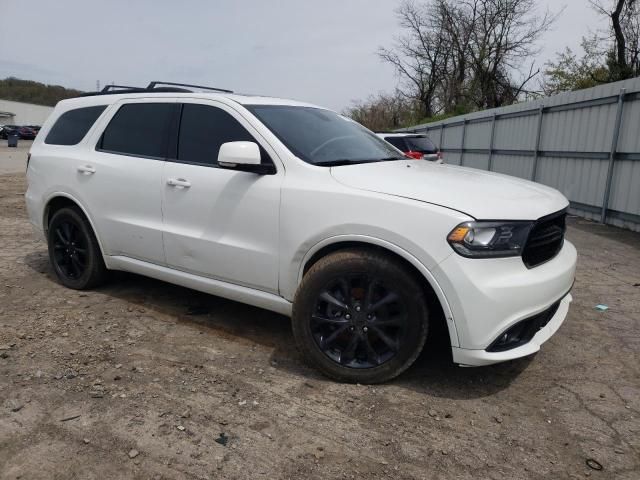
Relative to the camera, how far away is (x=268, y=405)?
290cm

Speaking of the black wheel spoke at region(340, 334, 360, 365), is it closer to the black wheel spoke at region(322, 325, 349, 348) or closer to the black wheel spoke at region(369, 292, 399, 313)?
the black wheel spoke at region(322, 325, 349, 348)

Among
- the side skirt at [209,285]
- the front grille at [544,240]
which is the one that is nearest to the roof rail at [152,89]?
the side skirt at [209,285]

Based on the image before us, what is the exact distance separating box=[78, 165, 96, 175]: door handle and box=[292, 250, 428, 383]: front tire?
2287mm

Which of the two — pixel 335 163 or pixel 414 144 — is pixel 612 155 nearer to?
pixel 414 144

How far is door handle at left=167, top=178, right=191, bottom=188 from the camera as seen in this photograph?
376 centimetres

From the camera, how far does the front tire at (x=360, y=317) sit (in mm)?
2922

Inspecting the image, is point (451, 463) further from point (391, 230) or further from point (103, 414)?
point (103, 414)

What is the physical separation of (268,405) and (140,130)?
2526mm

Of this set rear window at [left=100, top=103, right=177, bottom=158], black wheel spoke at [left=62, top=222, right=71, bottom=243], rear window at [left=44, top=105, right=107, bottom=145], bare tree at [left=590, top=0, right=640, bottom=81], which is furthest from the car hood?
bare tree at [left=590, top=0, right=640, bottom=81]

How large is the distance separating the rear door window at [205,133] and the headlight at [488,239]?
1574 mm

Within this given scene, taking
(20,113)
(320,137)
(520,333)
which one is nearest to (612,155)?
(320,137)

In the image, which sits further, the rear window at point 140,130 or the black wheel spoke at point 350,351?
the rear window at point 140,130

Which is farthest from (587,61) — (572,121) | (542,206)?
(542,206)

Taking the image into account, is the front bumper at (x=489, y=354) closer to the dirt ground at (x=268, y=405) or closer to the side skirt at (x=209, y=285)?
the dirt ground at (x=268, y=405)
